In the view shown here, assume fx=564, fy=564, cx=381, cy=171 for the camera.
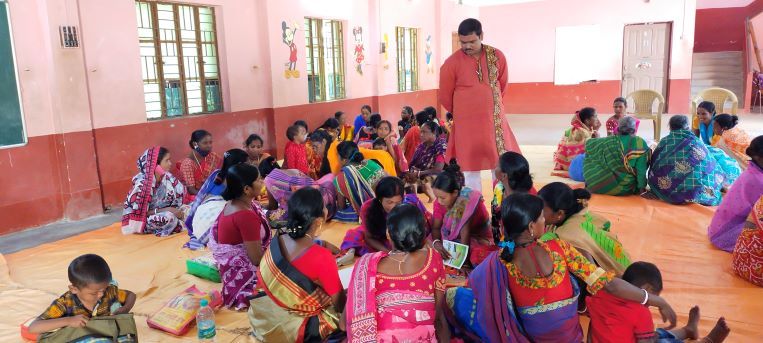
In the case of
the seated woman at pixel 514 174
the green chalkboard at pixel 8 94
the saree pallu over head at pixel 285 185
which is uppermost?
the green chalkboard at pixel 8 94

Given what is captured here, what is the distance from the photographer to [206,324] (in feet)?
9.34

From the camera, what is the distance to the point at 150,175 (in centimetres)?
491

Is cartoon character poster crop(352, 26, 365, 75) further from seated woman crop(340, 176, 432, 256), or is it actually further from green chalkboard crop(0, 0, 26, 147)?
seated woman crop(340, 176, 432, 256)

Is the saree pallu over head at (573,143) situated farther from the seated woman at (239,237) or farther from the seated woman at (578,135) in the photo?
the seated woman at (239,237)

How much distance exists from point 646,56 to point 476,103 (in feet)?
36.8

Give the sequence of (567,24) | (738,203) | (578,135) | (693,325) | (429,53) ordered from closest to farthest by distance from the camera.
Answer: (693,325)
(738,203)
(578,135)
(429,53)
(567,24)

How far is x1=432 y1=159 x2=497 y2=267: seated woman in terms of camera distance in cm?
344

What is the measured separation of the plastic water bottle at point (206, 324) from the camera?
286 cm

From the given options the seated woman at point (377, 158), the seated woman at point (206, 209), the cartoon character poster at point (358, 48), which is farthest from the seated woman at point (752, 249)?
the cartoon character poster at point (358, 48)

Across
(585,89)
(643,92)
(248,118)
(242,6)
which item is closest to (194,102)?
(248,118)

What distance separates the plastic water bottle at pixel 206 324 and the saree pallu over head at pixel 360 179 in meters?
1.84

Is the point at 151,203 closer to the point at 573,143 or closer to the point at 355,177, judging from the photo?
the point at 355,177

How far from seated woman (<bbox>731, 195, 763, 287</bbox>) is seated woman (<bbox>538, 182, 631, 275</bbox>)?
899 mm

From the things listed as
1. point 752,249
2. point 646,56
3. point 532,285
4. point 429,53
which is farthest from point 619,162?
point 646,56
